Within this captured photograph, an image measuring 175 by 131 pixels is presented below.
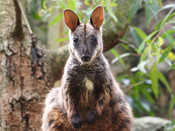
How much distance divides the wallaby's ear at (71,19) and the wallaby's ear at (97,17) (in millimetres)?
213

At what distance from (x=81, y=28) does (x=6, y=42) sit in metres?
1.40

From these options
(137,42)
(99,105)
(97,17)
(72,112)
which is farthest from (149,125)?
(97,17)

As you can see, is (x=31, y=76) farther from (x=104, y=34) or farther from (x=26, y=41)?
(x=104, y=34)

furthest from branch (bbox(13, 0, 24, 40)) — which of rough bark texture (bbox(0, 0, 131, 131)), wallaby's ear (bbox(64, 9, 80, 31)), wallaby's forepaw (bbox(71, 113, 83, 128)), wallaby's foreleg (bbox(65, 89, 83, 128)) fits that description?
wallaby's forepaw (bbox(71, 113, 83, 128))

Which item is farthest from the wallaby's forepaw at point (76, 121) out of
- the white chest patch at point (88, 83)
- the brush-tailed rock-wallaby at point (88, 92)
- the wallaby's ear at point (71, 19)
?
the wallaby's ear at point (71, 19)

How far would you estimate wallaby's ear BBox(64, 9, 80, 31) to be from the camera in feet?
11.9

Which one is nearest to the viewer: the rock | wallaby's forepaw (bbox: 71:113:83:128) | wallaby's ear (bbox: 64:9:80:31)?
wallaby's ear (bbox: 64:9:80:31)

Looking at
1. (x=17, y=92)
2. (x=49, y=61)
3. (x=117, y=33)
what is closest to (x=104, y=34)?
(x=117, y=33)

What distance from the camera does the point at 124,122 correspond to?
3914 mm

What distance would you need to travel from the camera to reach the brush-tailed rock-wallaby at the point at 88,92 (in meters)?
3.64

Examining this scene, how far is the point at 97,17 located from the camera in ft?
12.2

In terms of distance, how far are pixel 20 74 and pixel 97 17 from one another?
1.54 m

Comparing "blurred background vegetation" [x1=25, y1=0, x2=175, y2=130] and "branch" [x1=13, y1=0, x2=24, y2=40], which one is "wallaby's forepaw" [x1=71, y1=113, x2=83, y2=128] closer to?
"blurred background vegetation" [x1=25, y1=0, x2=175, y2=130]

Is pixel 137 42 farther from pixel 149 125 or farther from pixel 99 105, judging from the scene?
pixel 149 125
